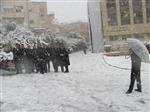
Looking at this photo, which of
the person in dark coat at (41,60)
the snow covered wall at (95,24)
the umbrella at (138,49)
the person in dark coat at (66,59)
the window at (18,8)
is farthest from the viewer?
the window at (18,8)

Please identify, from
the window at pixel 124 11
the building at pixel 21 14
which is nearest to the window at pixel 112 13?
the window at pixel 124 11

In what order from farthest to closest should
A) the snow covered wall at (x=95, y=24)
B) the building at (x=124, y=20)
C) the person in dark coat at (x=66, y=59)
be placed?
the building at (x=124, y=20), the snow covered wall at (x=95, y=24), the person in dark coat at (x=66, y=59)

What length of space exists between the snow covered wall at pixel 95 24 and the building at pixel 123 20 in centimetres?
19

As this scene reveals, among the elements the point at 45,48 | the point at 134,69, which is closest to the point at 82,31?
the point at 45,48

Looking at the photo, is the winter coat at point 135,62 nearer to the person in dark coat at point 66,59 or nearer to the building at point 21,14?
the person in dark coat at point 66,59

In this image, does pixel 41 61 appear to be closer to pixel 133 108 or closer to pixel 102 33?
pixel 133 108

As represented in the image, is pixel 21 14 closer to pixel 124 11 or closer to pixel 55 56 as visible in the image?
pixel 124 11

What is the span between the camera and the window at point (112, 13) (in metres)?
69.2

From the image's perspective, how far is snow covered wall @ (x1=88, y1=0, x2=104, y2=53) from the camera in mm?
66500

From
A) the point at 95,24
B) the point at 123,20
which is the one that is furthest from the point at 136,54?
the point at 123,20

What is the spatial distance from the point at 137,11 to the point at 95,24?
7661 mm

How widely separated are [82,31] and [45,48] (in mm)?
80698

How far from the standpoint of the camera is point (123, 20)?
69.6 meters

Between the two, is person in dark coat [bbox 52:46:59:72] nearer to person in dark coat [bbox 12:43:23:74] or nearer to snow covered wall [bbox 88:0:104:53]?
person in dark coat [bbox 12:43:23:74]
